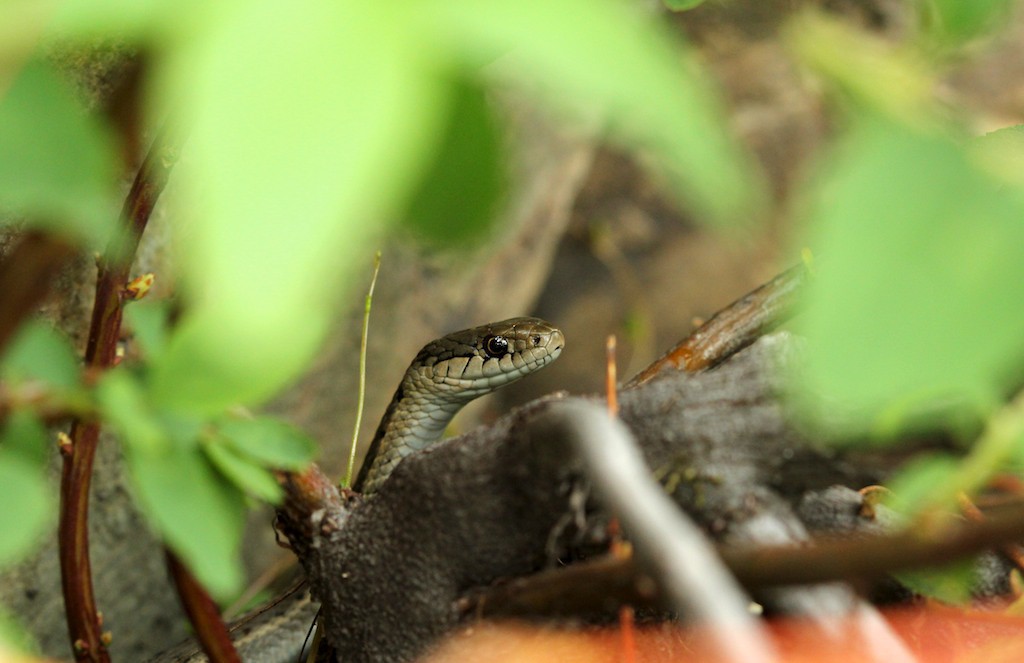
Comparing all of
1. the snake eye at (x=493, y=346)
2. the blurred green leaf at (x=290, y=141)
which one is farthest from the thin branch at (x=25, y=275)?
the snake eye at (x=493, y=346)

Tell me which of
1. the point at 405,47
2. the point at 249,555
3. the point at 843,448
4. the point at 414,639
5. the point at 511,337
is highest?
the point at 405,47

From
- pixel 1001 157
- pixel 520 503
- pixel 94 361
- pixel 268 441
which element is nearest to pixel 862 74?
pixel 1001 157

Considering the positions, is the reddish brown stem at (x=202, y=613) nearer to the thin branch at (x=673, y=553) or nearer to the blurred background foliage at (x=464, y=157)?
the thin branch at (x=673, y=553)

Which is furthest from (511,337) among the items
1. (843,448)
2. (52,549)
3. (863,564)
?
(863,564)

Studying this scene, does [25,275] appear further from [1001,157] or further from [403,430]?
[403,430]

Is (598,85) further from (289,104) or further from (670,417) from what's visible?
(670,417)

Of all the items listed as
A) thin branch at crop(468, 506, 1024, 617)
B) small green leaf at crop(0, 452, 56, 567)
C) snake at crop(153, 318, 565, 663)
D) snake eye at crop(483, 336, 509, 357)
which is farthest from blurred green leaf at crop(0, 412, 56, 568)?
snake eye at crop(483, 336, 509, 357)
